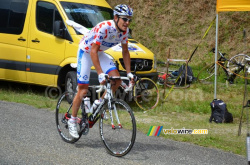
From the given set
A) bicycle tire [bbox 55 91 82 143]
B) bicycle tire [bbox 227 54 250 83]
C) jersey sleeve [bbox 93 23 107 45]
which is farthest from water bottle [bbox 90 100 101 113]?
bicycle tire [bbox 227 54 250 83]

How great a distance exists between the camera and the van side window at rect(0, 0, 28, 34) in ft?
37.9

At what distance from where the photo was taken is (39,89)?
12.7 meters

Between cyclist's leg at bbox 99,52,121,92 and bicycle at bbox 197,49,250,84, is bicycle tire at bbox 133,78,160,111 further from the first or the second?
cyclist's leg at bbox 99,52,121,92

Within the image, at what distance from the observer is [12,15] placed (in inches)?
465

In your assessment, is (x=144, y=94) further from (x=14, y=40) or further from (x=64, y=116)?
(x=64, y=116)

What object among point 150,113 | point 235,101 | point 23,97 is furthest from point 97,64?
point 235,101

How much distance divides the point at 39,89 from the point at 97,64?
668 cm

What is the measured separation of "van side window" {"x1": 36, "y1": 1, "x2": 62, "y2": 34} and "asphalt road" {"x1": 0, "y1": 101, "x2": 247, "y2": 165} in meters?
3.41

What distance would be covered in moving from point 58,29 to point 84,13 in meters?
0.87

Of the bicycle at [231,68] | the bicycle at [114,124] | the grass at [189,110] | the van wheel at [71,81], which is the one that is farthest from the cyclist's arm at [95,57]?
the bicycle at [231,68]

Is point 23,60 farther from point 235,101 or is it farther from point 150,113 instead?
point 235,101

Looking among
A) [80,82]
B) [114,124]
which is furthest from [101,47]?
[114,124]

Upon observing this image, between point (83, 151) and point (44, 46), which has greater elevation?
point (44, 46)

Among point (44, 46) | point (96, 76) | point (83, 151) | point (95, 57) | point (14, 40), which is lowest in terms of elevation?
point (83, 151)
